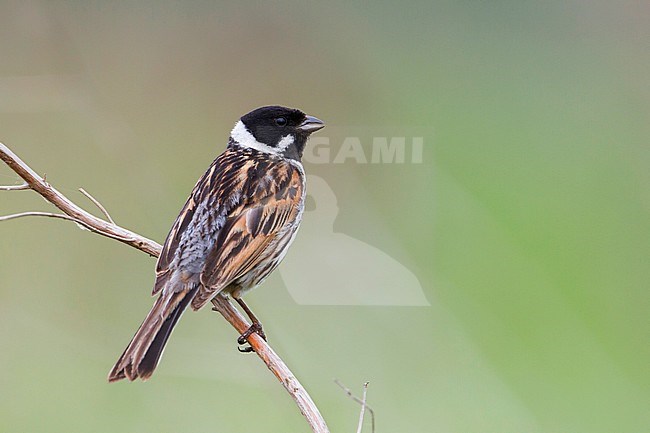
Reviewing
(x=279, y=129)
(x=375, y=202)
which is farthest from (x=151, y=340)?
(x=375, y=202)

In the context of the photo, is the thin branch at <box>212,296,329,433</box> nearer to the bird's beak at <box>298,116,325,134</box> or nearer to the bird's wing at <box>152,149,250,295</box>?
the bird's wing at <box>152,149,250,295</box>

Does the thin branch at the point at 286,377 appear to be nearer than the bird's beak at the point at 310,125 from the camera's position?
Yes

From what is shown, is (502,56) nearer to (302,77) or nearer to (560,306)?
(302,77)

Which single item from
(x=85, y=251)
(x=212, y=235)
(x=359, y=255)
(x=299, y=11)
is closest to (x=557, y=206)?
(x=359, y=255)

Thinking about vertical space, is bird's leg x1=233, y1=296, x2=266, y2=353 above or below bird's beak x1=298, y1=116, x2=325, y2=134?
below

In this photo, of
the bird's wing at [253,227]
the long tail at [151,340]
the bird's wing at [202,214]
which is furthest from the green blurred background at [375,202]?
the long tail at [151,340]

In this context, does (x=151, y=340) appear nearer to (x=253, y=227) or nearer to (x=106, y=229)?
(x=106, y=229)

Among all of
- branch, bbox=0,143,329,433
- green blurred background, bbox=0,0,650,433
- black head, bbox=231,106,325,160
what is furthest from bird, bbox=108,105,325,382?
green blurred background, bbox=0,0,650,433

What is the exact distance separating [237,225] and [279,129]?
1.57 ft

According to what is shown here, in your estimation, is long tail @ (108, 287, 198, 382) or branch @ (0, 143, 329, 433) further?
long tail @ (108, 287, 198, 382)

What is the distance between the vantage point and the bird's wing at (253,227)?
2520 millimetres

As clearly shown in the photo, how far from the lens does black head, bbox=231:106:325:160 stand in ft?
9.95

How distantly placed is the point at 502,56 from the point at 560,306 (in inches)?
82.5

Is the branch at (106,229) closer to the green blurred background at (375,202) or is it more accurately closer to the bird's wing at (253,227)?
the bird's wing at (253,227)
